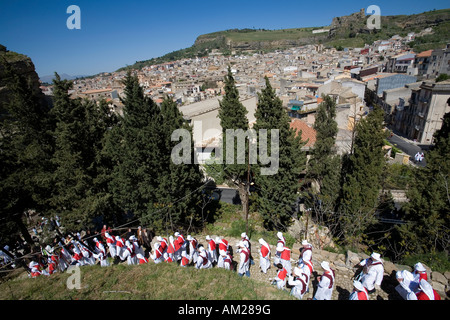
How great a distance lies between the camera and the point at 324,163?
17891 mm

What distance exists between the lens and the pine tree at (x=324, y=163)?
627 inches

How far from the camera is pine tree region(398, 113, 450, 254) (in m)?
11.0

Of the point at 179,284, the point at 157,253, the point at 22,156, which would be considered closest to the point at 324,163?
the point at 157,253

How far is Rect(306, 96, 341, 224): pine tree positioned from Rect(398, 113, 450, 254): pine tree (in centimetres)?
390

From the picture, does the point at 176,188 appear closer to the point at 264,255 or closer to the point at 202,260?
the point at 202,260

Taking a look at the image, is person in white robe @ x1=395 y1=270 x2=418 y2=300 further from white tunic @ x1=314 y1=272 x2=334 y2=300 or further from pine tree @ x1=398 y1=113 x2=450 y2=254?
pine tree @ x1=398 y1=113 x2=450 y2=254

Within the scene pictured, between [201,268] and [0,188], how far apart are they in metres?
10.8

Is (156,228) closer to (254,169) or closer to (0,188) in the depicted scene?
(254,169)

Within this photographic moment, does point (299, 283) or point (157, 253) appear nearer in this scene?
point (299, 283)

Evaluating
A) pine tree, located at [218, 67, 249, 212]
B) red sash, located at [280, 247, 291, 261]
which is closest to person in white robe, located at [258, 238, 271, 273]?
red sash, located at [280, 247, 291, 261]

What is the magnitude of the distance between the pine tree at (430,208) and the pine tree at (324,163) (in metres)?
3.90

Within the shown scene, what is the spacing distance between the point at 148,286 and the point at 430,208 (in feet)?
42.1

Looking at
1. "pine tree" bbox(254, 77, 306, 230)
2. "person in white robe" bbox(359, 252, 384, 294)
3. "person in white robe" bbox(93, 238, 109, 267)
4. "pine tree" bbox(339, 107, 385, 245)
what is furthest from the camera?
"pine tree" bbox(254, 77, 306, 230)
